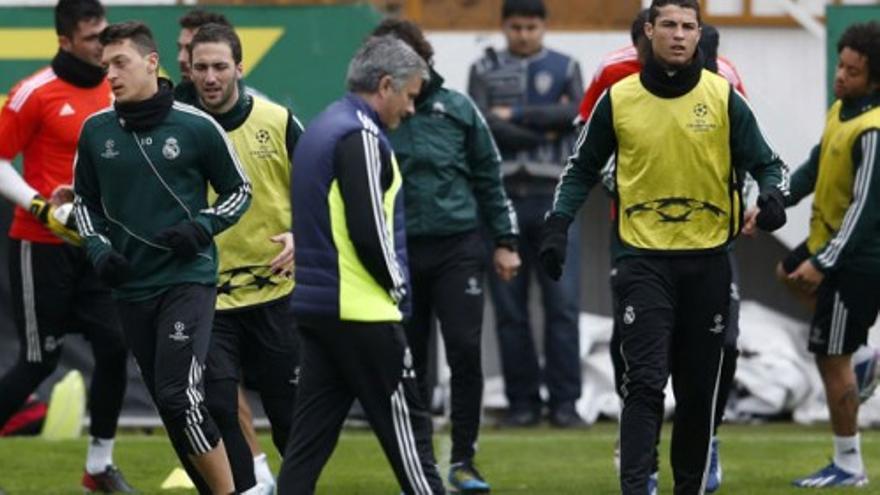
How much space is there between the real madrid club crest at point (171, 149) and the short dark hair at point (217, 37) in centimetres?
75

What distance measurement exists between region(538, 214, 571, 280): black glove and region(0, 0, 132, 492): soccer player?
2.90 m

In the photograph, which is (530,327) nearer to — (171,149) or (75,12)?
(75,12)

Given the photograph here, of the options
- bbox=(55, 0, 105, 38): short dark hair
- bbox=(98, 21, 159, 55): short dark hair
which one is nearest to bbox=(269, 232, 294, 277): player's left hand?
bbox=(98, 21, 159, 55): short dark hair

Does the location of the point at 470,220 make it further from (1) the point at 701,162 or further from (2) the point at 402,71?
(2) the point at 402,71

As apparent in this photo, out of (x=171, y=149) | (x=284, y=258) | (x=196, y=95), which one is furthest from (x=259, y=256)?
(x=171, y=149)

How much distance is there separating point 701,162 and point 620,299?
2.22 feet

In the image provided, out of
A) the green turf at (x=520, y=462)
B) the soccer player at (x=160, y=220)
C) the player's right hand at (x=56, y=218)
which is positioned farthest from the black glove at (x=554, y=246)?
the player's right hand at (x=56, y=218)

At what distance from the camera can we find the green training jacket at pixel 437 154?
38.8ft

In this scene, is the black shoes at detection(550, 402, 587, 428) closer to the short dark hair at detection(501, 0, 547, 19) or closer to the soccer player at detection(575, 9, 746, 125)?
the short dark hair at detection(501, 0, 547, 19)

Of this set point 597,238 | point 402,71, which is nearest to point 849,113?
point 402,71

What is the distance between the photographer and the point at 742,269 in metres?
17.4

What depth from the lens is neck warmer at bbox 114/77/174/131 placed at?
9539 millimetres

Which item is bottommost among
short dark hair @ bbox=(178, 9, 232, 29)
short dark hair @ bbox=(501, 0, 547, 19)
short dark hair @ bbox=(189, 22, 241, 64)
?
short dark hair @ bbox=(501, 0, 547, 19)

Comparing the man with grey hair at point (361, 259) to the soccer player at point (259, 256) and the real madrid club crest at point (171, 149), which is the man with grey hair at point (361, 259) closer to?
A: the real madrid club crest at point (171, 149)
